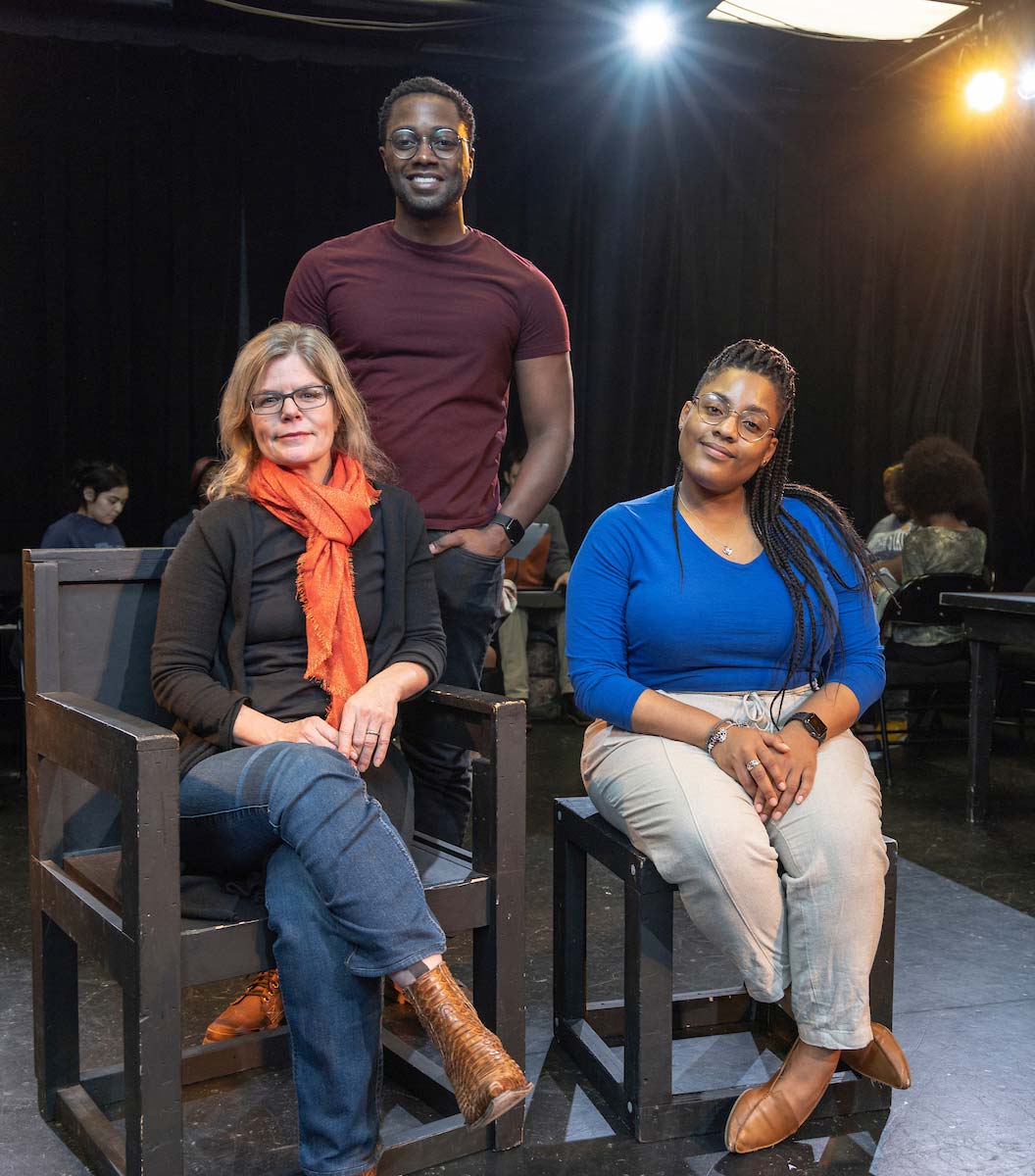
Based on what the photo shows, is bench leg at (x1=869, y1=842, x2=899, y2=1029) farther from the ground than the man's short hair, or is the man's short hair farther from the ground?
the man's short hair

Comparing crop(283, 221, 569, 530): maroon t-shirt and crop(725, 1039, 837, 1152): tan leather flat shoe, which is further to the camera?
crop(283, 221, 569, 530): maroon t-shirt

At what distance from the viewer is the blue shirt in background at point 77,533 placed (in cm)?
460

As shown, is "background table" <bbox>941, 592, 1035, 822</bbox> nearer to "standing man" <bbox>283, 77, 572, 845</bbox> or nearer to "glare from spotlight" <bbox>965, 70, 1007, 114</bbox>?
"standing man" <bbox>283, 77, 572, 845</bbox>

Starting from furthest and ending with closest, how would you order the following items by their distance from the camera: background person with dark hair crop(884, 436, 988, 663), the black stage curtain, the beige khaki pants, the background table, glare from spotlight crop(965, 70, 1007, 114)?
glare from spotlight crop(965, 70, 1007, 114)
the black stage curtain
background person with dark hair crop(884, 436, 988, 663)
the background table
the beige khaki pants

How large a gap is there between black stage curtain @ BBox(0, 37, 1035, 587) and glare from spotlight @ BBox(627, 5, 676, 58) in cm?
34

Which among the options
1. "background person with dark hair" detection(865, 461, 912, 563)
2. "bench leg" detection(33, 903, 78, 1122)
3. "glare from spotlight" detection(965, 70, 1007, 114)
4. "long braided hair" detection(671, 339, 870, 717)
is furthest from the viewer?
"glare from spotlight" detection(965, 70, 1007, 114)

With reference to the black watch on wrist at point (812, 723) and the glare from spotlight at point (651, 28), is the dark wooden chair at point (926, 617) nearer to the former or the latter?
the black watch on wrist at point (812, 723)

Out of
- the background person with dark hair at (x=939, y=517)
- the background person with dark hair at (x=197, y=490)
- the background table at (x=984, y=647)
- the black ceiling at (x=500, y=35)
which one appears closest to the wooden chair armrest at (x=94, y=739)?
the background table at (x=984, y=647)

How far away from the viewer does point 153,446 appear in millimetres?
5734

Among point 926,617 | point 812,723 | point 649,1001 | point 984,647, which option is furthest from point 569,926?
point 926,617

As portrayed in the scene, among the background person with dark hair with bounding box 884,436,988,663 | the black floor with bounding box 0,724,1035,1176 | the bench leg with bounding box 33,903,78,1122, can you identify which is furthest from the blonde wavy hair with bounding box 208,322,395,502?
the background person with dark hair with bounding box 884,436,988,663

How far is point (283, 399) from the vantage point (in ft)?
6.00

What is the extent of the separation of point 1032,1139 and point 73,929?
139cm

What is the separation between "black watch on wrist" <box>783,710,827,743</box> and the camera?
179 cm
